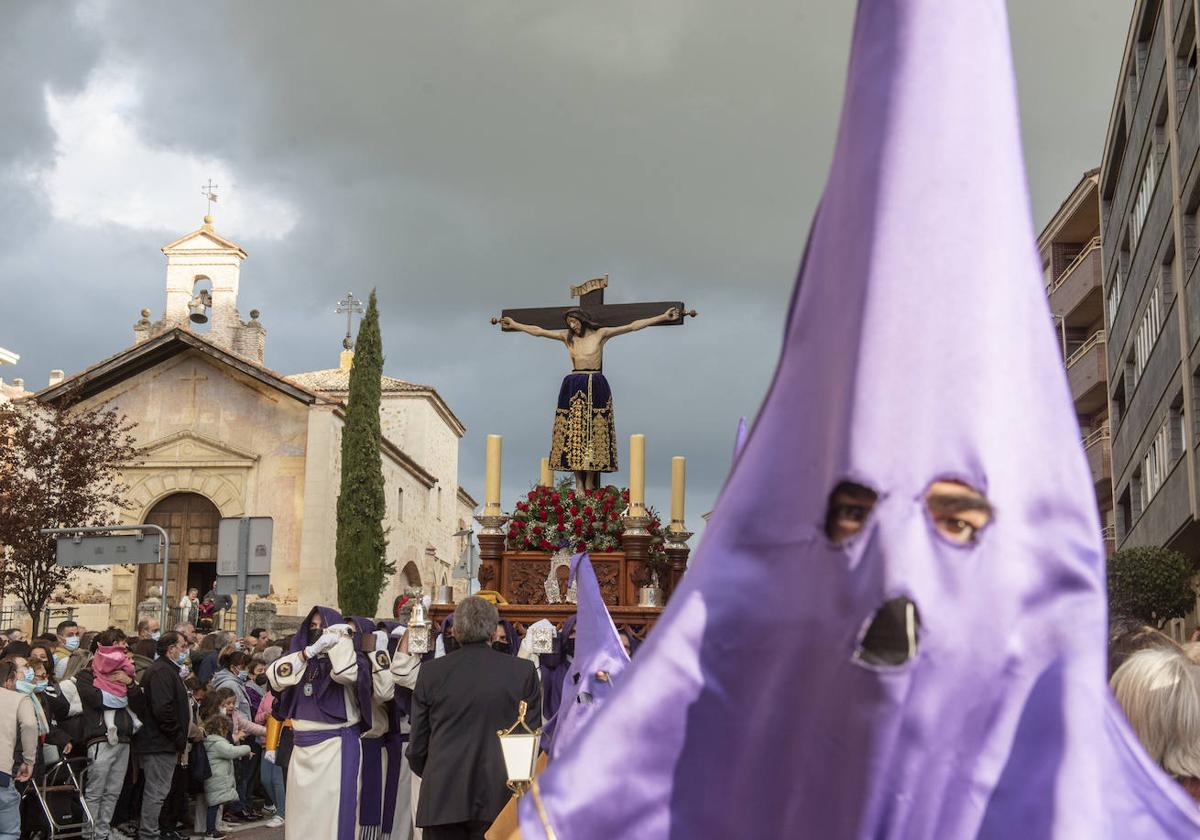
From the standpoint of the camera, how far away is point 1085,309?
46.6 metres

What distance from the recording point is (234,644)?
51.4ft

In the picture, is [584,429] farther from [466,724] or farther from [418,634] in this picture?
[466,724]

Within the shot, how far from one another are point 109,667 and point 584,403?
597 cm

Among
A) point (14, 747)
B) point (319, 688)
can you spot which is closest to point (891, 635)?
point (319, 688)

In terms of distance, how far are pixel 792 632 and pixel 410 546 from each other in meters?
46.4

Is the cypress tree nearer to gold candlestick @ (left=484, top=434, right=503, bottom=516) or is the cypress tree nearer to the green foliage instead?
the green foliage

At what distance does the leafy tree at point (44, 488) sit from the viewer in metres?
27.9

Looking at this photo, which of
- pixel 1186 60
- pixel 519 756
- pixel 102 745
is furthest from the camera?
pixel 1186 60

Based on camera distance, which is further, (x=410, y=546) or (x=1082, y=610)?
(x=410, y=546)

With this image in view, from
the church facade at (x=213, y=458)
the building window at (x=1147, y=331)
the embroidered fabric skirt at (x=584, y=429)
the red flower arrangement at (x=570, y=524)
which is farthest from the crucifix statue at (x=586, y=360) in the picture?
the church facade at (x=213, y=458)

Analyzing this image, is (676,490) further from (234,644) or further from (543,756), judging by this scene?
(543,756)

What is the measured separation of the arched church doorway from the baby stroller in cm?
2566

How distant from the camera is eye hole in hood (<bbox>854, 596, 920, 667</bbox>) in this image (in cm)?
188

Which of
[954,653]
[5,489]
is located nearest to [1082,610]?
[954,653]
